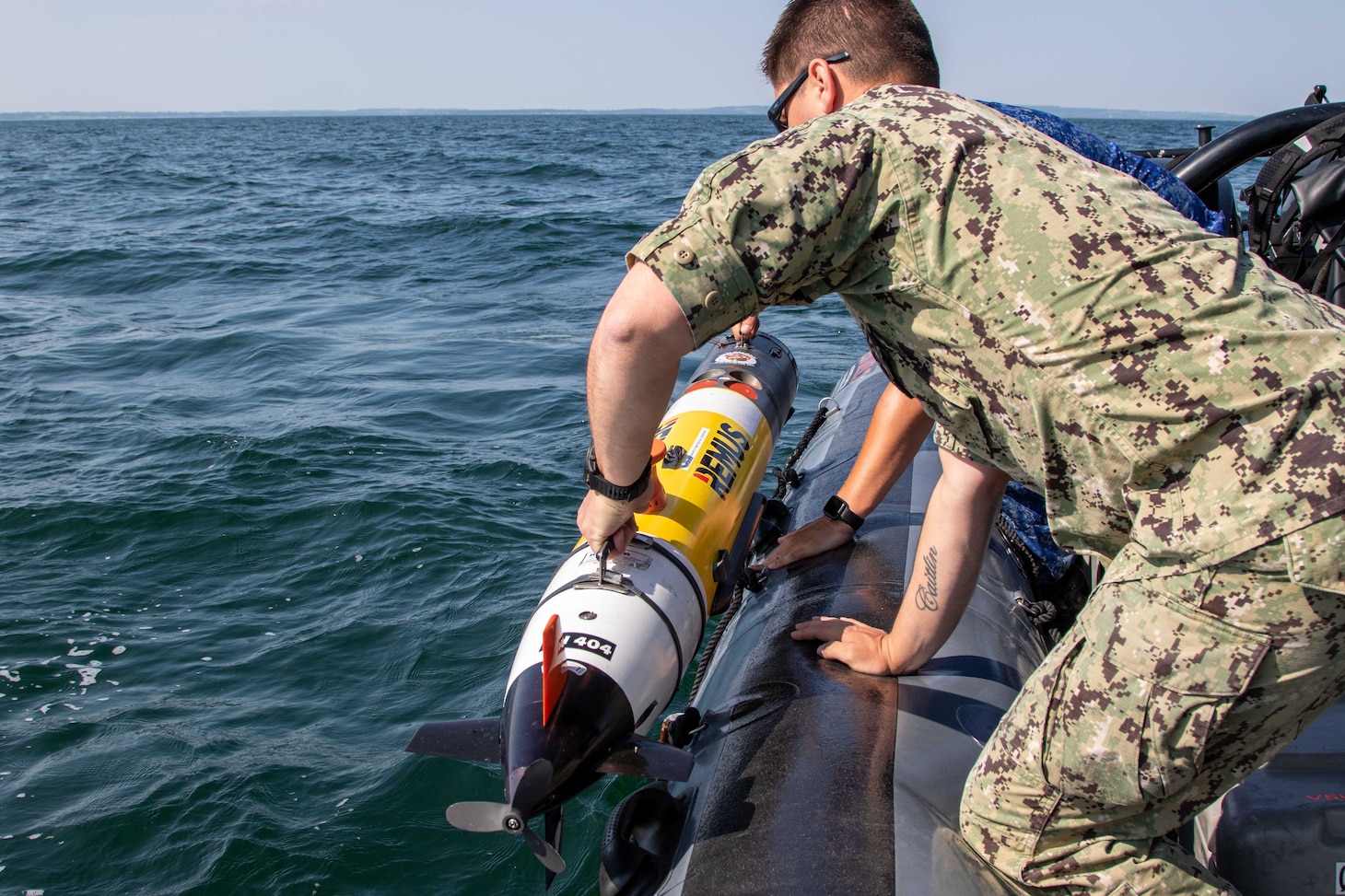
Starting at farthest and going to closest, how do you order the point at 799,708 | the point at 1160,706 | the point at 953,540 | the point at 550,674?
1. the point at 799,708
2. the point at 550,674
3. the point at 953,540
4. the point at 1160,706

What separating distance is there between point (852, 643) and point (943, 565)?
0.55 metres

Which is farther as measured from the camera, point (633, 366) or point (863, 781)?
point (863, 781)

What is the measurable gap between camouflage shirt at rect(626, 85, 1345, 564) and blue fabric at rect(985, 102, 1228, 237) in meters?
1.09

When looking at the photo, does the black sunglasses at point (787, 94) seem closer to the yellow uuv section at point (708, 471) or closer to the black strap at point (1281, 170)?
the yellow uuv section at point (708, 471)

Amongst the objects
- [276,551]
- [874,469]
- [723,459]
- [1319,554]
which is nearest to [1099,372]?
[1319,554]

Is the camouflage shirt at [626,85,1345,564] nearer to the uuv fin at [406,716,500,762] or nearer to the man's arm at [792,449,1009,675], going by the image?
the man's arm at [792,449,1009,675]

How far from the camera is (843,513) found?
3.75 metres

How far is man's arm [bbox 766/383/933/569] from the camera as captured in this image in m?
3.36

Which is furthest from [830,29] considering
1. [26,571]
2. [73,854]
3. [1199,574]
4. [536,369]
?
[536,369]

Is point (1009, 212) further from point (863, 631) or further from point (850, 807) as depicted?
point (863, 631)

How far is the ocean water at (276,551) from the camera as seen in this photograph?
379 cm

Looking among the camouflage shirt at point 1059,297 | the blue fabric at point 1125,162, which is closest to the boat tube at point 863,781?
the camouflage shirt at point 1059,297

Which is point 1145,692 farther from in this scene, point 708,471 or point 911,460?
point 708,471

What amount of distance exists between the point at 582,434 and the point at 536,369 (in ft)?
6.37
